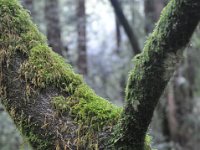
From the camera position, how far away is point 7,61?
1964mm

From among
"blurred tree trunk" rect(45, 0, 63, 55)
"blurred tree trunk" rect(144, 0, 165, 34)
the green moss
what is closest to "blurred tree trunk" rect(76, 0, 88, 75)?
"blurred tree trunk" rect(45, 0, 63, 55)

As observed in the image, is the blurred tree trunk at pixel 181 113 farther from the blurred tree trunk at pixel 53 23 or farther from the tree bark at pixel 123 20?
the blurred tree trunk at pixel 53 23

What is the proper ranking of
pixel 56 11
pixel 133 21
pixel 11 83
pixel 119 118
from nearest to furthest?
pixel 119 118 → pixel 11 83 → pixel 56 11 → pixel 133 21

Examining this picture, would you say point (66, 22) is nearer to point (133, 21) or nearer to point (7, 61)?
point (133, 21)

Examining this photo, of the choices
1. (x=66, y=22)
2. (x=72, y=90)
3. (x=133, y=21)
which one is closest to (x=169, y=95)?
(x=133, y=21)

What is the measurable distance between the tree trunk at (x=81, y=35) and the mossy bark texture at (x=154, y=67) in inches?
322

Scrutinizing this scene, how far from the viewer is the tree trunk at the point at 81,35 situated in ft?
32.5

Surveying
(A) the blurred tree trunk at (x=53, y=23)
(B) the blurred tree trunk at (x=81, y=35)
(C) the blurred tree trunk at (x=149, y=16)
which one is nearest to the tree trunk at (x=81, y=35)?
(B) the blurred tree trunk at (x=81, y=35)

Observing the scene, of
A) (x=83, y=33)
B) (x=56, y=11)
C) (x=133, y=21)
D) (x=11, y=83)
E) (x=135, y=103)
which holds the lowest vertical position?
(x=135, y=103)

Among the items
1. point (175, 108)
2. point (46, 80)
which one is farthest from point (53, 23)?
point (46, 80)

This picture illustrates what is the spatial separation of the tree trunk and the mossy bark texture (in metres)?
8.17

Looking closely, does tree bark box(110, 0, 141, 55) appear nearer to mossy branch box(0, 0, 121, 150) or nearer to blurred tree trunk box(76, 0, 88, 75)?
blurred tree trunk box(76, 0, 88, 75)

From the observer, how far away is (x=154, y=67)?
1483mm

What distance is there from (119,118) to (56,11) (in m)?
7.13
